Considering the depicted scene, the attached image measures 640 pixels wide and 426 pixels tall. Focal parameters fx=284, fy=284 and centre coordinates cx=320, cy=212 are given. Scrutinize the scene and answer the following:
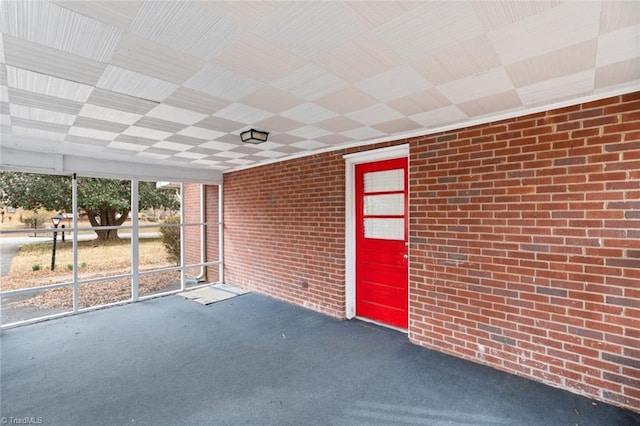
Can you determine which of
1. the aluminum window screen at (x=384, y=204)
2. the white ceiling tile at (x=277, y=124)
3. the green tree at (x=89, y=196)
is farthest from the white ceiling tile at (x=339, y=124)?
the green tree at (x=89, y=196)

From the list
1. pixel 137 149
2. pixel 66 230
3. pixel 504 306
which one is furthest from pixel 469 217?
pixel 66 230

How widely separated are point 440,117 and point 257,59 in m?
1.89

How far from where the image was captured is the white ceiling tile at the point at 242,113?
8.30ft

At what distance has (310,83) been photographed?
208 centimetres

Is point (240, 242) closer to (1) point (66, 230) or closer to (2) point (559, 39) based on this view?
(1) point (66, 230)

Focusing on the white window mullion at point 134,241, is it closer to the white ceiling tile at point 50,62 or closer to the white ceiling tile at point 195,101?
the white ceiling tile at point 195,101

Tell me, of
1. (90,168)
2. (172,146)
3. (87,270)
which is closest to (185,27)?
(172,146)

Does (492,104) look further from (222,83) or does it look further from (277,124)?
(222,83)

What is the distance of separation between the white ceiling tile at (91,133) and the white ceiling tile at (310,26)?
273 centimetres

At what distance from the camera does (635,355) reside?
2.20 metres

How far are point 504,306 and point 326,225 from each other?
2.45m

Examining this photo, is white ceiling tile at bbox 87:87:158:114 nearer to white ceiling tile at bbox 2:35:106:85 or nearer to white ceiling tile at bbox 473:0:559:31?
white ceiling tile at bbox 2:35:106:85

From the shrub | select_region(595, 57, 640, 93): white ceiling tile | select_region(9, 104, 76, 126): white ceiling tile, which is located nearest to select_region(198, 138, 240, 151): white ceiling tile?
select_region(9, 104, 76, 126): white ceiling tile

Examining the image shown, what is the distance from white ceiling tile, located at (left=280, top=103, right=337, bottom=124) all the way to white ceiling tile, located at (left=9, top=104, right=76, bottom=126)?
2042 millimetres
